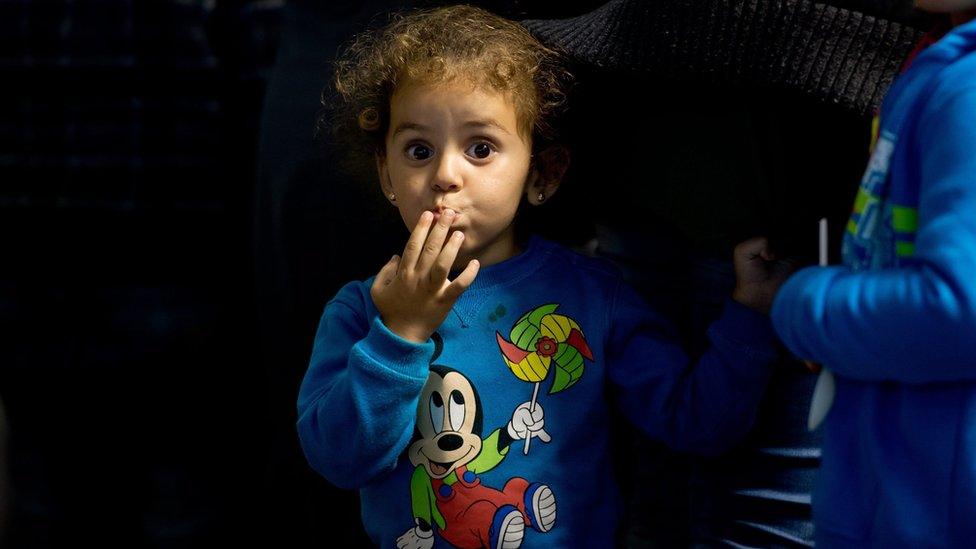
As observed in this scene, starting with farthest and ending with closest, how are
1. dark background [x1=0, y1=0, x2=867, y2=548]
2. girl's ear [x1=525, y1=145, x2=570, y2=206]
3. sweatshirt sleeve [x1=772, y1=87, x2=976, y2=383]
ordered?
1. dark background [x1=0, y1=0, x2=867, y2=548]
2. girl's ear [x1=525, y1=145, x2=570, y2=206]
3. sweatshirt sleeve [x1=772, y1=87, x2=976, y2=383]

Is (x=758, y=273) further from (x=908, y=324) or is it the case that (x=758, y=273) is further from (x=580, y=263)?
(x=908, y=324)

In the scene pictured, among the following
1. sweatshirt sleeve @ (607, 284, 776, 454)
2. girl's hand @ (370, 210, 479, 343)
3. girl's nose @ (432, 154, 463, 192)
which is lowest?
sweatshirt sleeve @ (607, 284, 776, 454)

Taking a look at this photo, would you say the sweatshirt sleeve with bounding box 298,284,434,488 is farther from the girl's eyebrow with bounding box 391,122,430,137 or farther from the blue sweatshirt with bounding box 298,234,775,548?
the girl's eyebrow with bounding box 391,122,430,137

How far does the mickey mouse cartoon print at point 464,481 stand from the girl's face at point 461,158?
18 cm

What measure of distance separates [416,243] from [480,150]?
0.16m

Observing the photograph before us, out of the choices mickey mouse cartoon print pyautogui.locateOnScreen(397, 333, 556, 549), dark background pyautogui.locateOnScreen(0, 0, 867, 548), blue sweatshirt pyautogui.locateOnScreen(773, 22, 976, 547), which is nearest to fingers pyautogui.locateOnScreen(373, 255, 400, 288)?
mickey mouse cartoon print pyautogui.locateOnScreen(397, 333, 556, 549)

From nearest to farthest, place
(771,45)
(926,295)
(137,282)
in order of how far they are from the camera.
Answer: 1. (926,295)
2. (771,45)
3. (137,282)

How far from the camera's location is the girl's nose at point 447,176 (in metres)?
1.38

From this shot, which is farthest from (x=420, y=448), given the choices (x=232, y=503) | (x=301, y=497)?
(x=232, y=503)

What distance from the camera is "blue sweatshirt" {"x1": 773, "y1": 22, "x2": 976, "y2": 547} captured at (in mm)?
971

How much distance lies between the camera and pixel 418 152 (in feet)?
4.73

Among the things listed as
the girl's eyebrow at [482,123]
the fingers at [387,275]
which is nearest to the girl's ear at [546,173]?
the girl's eyebrow at [482,123]

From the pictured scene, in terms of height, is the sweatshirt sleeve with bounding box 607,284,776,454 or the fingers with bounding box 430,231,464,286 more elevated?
the fingers with bounding box 430,231,464,286

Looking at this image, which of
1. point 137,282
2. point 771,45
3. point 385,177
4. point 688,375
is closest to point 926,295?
point 771,45
